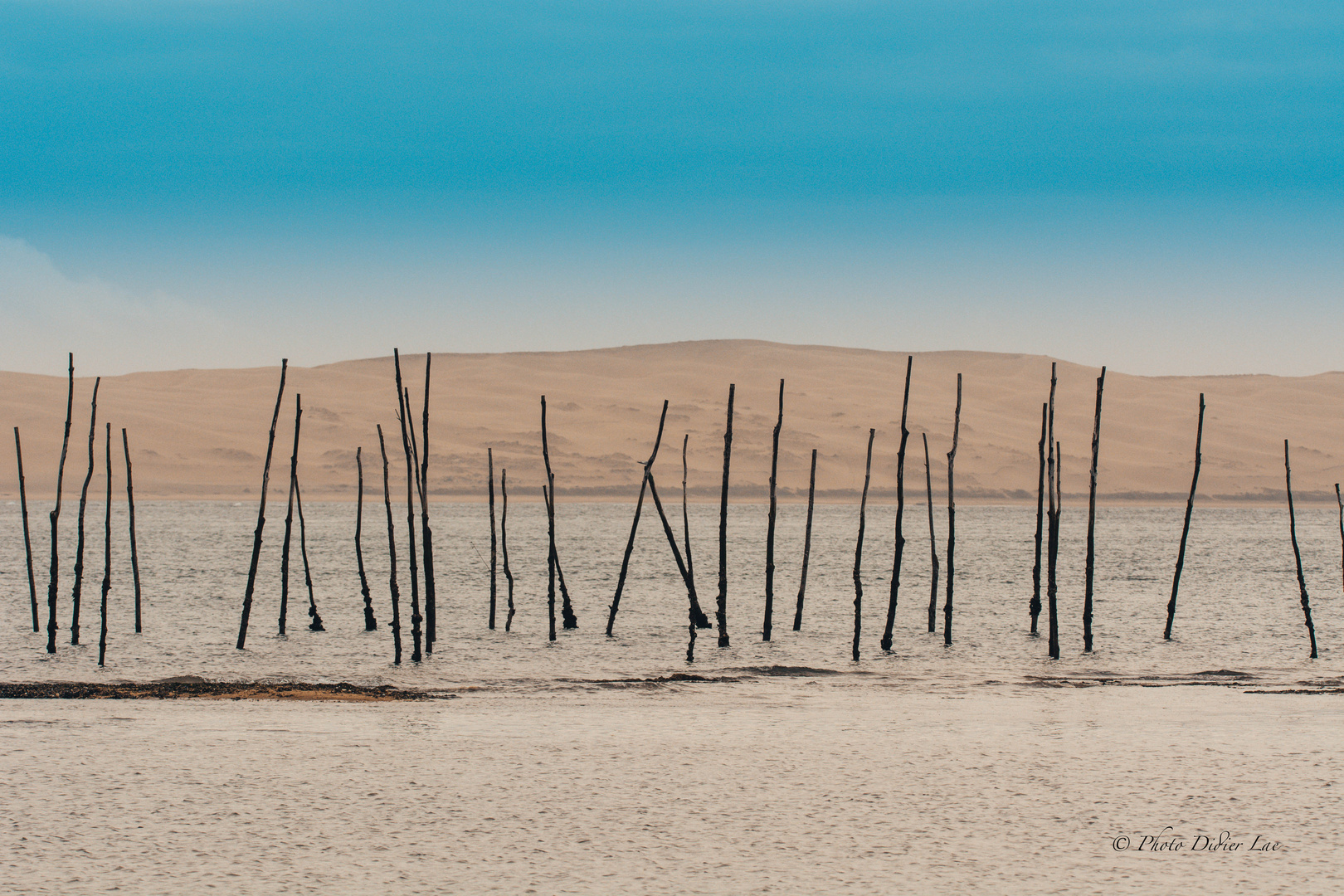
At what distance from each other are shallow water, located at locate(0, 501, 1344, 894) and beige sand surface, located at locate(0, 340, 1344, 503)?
26917mm

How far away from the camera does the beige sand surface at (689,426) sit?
46.1 metres

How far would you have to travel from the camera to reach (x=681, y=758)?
19.2ft

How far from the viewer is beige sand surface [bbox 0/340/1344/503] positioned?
151 ft

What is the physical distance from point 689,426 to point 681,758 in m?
47.9

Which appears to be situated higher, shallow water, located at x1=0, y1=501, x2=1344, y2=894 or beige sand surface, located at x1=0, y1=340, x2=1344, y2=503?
beige sand surface, located at x1=0, y1=340, x2=1344, y2=503

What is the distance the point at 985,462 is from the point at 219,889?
48071mm

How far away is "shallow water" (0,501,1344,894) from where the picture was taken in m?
4.25

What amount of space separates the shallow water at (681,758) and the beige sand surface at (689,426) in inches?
1060

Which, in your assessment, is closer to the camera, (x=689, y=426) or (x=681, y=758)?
(x=681, y=758)

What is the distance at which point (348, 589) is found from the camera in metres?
14.2

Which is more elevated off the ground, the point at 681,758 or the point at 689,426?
the point at 689,426

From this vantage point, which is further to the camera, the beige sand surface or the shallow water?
the beige sand surface

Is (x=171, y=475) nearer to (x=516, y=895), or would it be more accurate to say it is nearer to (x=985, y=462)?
(x=985, y=462)

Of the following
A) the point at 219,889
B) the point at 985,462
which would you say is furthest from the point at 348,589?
the point at 985,462
